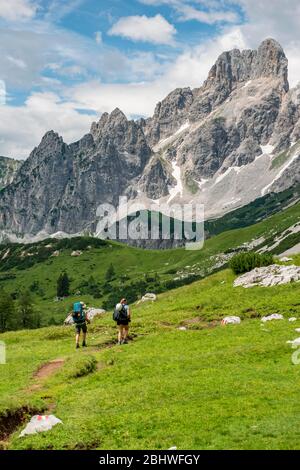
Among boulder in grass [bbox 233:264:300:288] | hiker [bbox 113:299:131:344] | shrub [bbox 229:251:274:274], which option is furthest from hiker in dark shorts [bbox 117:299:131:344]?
shrub [bbox 229:251:274:274]

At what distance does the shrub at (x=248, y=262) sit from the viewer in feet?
247

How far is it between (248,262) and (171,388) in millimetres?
49559

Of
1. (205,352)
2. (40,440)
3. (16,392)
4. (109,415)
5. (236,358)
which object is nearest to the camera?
(40,440)

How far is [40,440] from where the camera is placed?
21844 mm

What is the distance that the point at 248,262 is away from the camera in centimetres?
7575

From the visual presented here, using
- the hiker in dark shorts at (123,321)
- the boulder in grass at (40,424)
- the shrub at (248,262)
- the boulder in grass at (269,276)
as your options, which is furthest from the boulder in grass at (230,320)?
the boulder in grass at (40,424)

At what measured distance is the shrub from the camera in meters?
75.3

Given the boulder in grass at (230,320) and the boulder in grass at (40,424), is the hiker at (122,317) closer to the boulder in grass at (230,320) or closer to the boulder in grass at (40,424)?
the boulder in grass at (230,320)

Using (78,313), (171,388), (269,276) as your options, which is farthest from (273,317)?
(171,388)

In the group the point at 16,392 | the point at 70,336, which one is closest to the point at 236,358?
the point at 16,392

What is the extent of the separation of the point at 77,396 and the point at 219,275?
5506 centimetres

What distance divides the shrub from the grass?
2202 cm

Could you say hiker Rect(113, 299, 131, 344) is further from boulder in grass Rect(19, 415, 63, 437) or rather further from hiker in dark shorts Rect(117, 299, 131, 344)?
boulder in grass Rect(19, 415, 63, 437)
